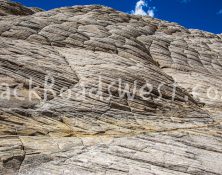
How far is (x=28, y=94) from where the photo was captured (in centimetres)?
2075

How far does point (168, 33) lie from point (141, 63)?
75.8ft

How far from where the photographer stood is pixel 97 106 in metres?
21.7

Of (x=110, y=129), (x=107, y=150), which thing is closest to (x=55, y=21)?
(x=110, y=129)

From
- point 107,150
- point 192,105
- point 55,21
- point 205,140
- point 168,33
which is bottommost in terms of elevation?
point 107,150

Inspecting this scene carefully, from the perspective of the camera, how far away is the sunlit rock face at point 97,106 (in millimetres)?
16469

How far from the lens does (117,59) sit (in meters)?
30.5

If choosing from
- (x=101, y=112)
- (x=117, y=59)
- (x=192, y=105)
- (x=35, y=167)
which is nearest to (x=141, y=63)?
(x=117, y=59)

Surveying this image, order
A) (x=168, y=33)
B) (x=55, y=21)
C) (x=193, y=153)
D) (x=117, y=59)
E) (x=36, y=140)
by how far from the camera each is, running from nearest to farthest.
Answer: (x=36, y=140), (x=193, y=153), (x=117, y=59), (x=55, y=21), (x=168, y=33)

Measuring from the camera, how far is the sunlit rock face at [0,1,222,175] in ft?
54.0

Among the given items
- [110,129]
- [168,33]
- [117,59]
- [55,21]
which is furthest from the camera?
[168,33]

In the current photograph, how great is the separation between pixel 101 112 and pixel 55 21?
2010cm

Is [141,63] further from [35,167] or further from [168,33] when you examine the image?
[168,33]

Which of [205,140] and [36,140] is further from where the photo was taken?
[205,140]

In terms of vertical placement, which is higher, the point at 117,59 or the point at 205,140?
the point at 117,59
